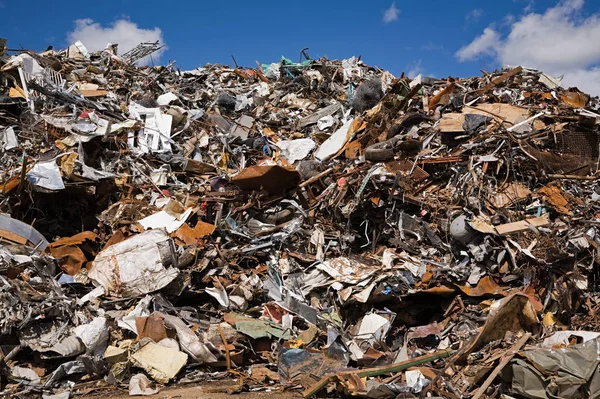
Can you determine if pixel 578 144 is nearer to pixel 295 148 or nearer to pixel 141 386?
pixel 295 148

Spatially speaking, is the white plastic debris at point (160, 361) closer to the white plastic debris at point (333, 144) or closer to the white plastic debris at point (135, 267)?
the white plastic debris at point (135, 267)

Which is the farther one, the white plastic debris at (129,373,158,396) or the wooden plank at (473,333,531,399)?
the white plastic debris at (129,373,158,396)

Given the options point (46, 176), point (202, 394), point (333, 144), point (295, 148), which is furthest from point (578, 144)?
point (46, 176)

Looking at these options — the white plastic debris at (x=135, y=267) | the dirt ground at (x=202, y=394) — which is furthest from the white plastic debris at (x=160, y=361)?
the white plastic debris at (x=135, y=267)

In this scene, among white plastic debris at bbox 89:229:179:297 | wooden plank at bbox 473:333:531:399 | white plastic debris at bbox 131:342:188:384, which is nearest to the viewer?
wooden plank at bbox 473:333:531:399

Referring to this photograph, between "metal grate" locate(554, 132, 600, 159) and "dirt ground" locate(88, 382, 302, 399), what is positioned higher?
"metal grate" locate(554, 132, 600, 159)

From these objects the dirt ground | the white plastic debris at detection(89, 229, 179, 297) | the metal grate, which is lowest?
the dirt ground

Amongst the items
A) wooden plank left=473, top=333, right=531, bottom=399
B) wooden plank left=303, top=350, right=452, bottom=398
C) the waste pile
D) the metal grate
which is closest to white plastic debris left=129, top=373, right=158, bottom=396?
the waste pile

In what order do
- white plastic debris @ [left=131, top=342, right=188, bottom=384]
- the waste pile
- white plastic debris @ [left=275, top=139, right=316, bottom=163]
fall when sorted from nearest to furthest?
white plastic debris @ [left=131, top=342, right=188, bottom=384], the waste pile, white plastic debris @ [left=275, top=139, right=316, bottom=163]

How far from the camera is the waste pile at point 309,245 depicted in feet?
16.4

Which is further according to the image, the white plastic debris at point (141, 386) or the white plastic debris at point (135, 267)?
the white plastic debris at point (135, 267)

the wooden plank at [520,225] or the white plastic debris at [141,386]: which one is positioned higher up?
the wooden plank at [520,225]

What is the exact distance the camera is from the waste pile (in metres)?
5.01

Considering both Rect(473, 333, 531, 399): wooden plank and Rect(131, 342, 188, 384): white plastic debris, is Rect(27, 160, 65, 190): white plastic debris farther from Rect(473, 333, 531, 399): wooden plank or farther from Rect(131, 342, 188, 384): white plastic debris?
Rect(473, 333, 531, 399): wooden plank
